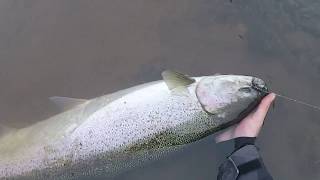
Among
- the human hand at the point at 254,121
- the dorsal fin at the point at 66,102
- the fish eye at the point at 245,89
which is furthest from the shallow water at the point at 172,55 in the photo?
the fish eye at the point at 245,89

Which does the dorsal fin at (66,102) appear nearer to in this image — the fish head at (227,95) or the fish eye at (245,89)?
the fish head at (227,95)

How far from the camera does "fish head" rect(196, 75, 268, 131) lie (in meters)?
4.50

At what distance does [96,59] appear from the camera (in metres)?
5.02

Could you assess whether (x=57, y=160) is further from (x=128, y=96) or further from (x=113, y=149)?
(x=128, y=96)

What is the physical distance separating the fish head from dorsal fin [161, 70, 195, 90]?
98 mm

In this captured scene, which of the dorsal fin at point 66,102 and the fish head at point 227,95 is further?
the dorsal fin at point 66,102

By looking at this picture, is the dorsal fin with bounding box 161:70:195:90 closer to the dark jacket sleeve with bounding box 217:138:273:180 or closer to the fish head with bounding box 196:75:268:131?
the fish head with bounding box 196:75:268:131

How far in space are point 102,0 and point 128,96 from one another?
1.05m

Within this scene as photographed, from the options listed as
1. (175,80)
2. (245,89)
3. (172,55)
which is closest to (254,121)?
(245,89)

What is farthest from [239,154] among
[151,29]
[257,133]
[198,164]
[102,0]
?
[102,0]

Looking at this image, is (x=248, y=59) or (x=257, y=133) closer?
(x=257, y=133)

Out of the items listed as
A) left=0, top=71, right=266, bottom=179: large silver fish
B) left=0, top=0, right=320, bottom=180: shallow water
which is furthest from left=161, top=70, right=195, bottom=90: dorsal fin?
left=0, top=0, right=320, bottom=180: shallow water

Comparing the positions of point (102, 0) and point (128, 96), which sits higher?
point (102, 0)

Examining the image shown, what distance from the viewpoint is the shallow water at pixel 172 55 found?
5000 millimetres
